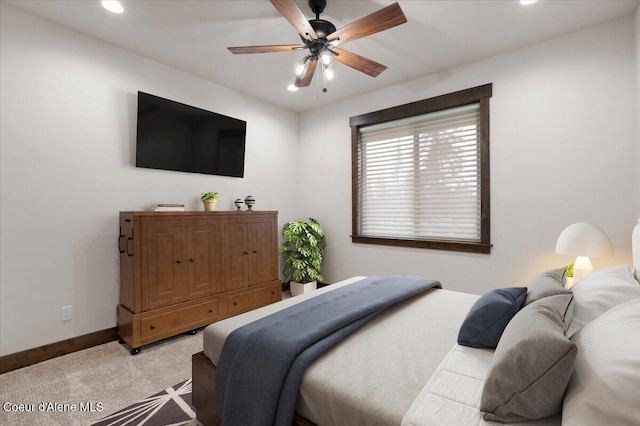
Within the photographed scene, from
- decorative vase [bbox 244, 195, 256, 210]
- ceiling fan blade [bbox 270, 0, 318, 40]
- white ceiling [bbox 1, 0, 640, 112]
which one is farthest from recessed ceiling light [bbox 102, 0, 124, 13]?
decorative vase [bbox 244, 195, 256, 210]

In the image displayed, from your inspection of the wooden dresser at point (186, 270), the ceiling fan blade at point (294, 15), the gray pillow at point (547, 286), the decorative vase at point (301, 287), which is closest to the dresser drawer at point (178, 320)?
the wooden dresser at point (186, 270)

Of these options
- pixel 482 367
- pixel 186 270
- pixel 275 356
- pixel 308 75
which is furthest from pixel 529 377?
pixel 186 270

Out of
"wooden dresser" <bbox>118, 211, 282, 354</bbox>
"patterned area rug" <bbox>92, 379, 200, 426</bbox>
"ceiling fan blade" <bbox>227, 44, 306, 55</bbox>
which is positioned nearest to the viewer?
"patterned area rug" <bbox>92, 379, 200, 426</bbox>

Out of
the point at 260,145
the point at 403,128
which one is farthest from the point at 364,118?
the point at 260,145

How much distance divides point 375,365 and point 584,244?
6.98ft

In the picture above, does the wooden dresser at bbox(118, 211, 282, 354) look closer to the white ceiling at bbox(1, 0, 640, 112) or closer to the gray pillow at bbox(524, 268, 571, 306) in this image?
the white ceiling at bbox(1, 0, 640, 112)

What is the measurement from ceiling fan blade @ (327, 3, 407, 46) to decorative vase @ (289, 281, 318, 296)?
10.2ft

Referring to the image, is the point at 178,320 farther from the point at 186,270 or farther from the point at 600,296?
the point at 600,296

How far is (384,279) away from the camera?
2.49 m

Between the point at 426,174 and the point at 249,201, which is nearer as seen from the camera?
the point at 426,174

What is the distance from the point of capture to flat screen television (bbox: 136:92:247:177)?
315 centimetres

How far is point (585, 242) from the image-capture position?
2336 millimetres

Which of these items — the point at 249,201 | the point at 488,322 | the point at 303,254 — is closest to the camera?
the point at 488,322

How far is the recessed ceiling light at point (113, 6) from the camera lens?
2309 mm
